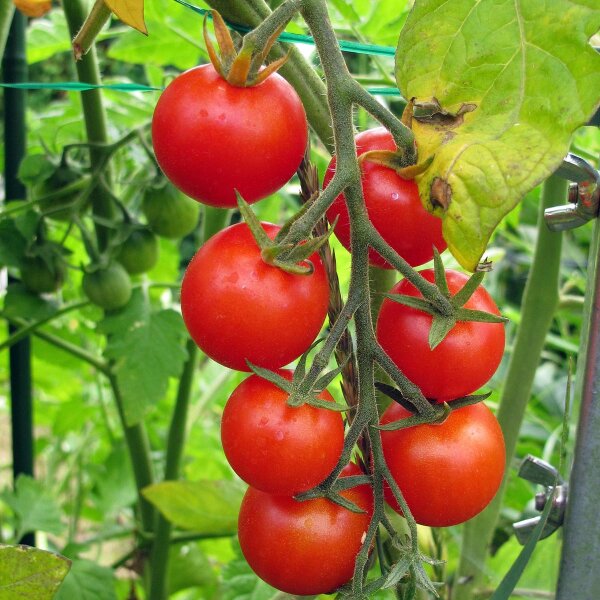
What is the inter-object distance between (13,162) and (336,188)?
622 millimetres

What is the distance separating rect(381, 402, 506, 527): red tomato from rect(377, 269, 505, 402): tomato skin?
2cm

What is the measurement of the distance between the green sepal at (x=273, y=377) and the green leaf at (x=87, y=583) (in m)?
0.51

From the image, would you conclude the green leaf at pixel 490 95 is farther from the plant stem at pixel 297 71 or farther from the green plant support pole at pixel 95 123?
the green plant support pole at pixel 95 123

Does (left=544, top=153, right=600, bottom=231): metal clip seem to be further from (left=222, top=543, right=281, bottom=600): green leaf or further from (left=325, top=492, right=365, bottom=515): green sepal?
(left=222, top=543, right=281, bottom=600): green leaf

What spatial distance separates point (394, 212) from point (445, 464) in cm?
14

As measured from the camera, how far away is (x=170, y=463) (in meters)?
0.88

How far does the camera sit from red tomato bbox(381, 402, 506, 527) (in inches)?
16.8

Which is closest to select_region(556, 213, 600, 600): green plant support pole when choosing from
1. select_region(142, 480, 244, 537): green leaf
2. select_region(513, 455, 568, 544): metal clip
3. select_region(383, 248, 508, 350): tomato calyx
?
select_region(513, 455, 568, 544): metal clip

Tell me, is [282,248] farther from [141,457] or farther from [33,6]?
[141,457]

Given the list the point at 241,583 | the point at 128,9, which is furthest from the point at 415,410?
the point at 241,583

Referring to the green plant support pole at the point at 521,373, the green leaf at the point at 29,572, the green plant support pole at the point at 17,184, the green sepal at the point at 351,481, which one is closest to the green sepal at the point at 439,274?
the green sepal at the point at 351,481

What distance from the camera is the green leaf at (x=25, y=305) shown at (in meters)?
0.82

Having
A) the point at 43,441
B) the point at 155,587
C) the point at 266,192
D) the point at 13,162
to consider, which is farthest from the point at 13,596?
the point at 43,441

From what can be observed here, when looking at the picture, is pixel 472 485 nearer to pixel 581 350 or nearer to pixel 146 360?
pixel 581 350
